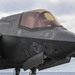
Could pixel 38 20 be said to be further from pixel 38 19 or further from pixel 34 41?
pixel 34 41

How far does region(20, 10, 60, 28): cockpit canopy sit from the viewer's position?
14086 millimetres

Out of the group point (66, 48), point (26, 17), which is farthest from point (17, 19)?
point (66, 48)

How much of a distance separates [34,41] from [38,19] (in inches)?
47.8

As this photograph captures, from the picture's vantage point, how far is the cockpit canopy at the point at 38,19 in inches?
555

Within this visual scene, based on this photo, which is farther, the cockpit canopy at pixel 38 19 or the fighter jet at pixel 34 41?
the cockpit canopy at pixel 38 19

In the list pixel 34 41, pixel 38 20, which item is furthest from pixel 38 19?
pixel 34 41

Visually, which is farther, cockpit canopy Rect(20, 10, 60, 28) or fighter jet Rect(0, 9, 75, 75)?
cockpit canopy Rect(20, 10, 60, 28)

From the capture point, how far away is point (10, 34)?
1459cm

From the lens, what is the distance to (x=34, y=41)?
13.6 m

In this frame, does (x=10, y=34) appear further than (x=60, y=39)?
Yes

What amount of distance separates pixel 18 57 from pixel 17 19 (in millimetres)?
1888

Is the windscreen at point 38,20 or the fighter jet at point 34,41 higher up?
the windscreen at point 38,20

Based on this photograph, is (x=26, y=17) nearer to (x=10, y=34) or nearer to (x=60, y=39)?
(x=10, y=34)

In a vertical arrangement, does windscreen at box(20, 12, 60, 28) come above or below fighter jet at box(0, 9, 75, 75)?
above
